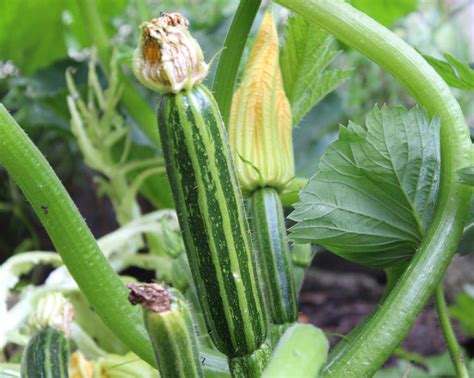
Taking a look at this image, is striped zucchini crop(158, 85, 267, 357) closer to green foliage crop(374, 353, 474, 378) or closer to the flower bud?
the flower bud

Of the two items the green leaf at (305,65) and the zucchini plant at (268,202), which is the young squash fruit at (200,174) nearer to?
the zucchini plant at (268,202)

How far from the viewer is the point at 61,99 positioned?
5.20 feet

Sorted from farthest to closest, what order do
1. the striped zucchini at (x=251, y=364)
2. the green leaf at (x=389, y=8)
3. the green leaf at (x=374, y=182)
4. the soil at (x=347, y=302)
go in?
1. the soil at (x=347, y=302)
2. the green leaf at (x=389, y=8)
3. the green leaf at (x=374, y=182)
4. the striped zucchini at (x=251, y=364)

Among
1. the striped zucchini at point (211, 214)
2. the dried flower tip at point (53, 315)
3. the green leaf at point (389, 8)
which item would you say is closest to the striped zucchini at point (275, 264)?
the striped zucchini at point (211, 214)

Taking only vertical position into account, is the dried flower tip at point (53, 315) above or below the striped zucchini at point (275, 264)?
below

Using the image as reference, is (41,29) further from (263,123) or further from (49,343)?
(49,343)

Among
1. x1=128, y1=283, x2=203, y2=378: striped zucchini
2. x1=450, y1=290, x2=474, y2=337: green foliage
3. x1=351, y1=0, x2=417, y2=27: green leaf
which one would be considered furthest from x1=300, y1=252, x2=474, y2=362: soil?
x1=128, y1=283, x2=203, y2=378: striped zucchini

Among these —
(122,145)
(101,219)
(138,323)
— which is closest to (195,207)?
(138,323)

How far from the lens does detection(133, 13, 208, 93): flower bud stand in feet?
1.77

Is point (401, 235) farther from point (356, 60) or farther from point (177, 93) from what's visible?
point (356, 60)

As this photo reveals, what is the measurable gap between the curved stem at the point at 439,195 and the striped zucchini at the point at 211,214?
126 mm

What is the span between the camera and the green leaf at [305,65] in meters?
0.87

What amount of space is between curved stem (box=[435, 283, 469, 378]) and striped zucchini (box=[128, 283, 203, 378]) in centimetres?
35

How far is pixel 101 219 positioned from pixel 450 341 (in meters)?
1.35
